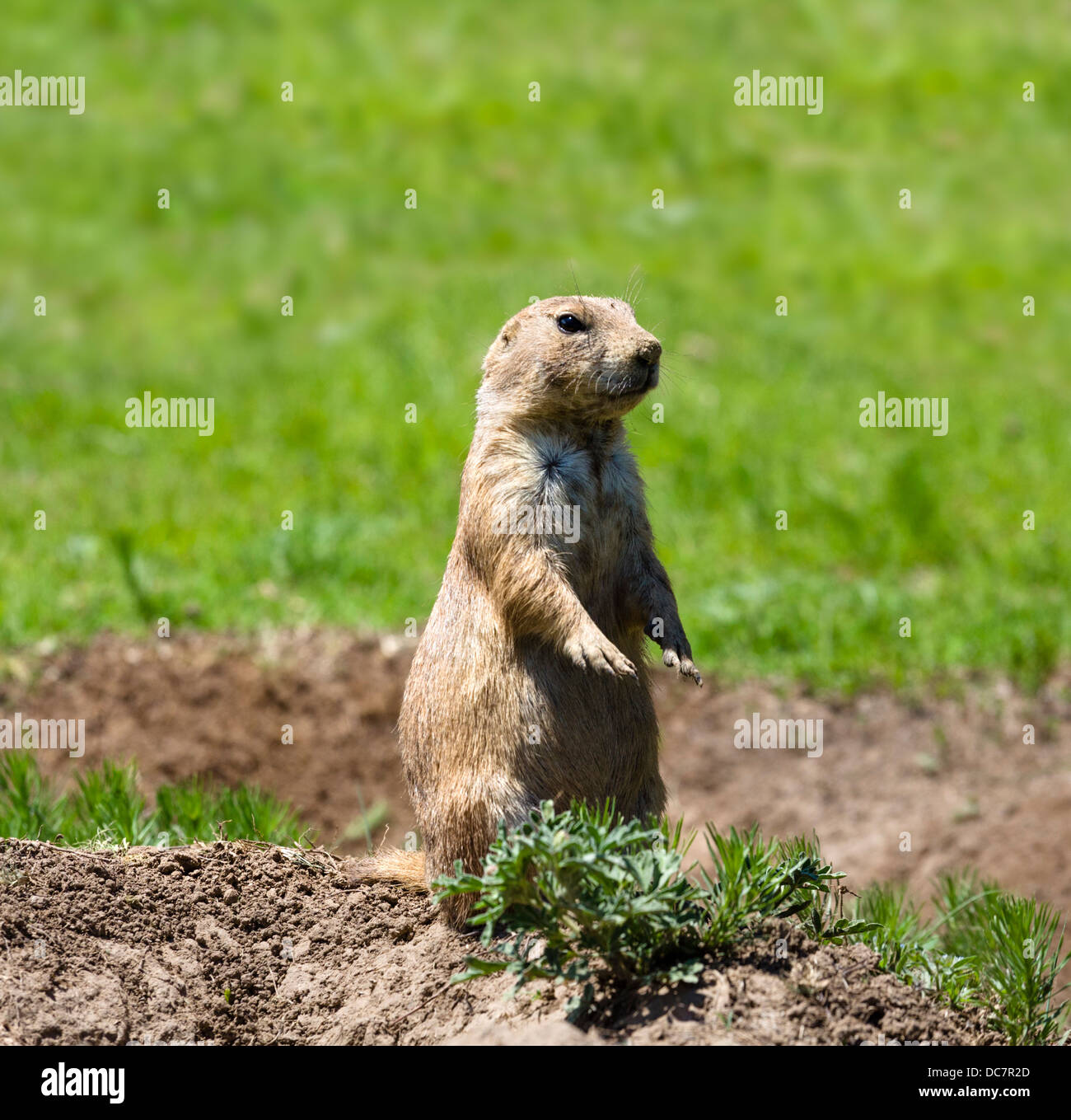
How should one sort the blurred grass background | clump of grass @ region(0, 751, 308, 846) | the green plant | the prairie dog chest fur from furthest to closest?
the blurred grass background, clump of grass @ region(0, 751, 308, 846), the prairie dog chest fur, the green plant

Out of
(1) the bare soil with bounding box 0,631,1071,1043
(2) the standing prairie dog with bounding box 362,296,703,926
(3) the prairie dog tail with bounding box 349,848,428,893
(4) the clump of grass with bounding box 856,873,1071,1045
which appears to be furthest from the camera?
(3) the prairie dog tail with bounding box 349,848,428,893

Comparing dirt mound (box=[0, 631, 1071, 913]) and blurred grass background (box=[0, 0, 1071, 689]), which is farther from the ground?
blurred grass background (box=[0, 0, 1071, 689])

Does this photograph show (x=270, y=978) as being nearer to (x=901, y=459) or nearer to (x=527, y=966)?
(x=527, y=966)

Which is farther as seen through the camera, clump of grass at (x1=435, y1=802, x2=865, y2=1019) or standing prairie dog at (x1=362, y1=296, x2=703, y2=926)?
standing prairie dog at (x1=362, y1=296, x2=703, y2=926)

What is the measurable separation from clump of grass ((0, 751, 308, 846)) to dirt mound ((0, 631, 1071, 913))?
1332mm

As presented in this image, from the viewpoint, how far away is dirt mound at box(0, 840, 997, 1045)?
3.27 metres

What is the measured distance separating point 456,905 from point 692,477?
6.54 meters

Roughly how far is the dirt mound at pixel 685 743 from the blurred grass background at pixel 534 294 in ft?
0.87

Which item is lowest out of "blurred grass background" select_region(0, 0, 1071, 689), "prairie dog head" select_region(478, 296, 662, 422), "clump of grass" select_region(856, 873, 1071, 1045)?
"clump of grass" select_region(856, 873, 1071, 1045)

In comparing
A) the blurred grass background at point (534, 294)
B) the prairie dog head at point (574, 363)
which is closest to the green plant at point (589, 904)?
the prairie dog head at point (574, 363)

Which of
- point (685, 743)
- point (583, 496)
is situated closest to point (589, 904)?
point (583, 496)

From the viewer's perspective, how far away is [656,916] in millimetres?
3246

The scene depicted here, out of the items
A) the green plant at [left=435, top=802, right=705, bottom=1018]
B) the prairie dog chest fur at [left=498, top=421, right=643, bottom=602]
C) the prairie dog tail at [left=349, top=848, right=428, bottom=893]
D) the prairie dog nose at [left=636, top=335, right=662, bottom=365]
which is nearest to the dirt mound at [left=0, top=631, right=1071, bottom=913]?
the prairie dog tail at [left=349, top=848, right=428, bottom=893]

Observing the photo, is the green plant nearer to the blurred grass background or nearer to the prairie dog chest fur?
the prairie dog chest fur
